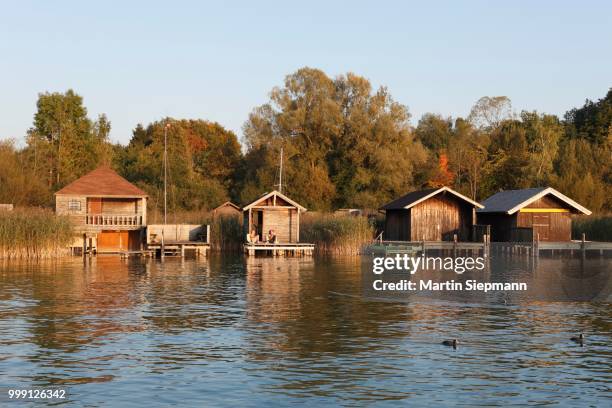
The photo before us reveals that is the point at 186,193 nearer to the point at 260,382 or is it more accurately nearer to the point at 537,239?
the point at 537,239

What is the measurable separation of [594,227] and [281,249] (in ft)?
89.1

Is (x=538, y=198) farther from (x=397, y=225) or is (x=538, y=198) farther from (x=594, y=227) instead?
(x=397, y=225)

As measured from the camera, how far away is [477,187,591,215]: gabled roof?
210 ft

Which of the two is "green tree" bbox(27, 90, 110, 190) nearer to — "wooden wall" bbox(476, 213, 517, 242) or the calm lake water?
"wooden wall" bbox(476, 213, 517, 242)

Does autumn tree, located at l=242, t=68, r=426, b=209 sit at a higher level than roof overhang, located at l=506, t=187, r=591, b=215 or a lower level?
higher

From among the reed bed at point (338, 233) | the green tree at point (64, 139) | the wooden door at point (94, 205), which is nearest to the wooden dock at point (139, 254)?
the wooden door at point (94, 205)

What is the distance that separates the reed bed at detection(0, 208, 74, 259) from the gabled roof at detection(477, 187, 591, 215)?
1296 inches

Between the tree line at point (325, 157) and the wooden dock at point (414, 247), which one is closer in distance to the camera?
the wooden dock at point (414, 247)

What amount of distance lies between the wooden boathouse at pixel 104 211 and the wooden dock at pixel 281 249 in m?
8.24

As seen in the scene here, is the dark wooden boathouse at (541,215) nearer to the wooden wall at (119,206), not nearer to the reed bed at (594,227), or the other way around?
the reed bed at (594,227)

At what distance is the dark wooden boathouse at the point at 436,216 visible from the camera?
65.9 meters

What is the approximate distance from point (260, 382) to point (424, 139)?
3775 inches

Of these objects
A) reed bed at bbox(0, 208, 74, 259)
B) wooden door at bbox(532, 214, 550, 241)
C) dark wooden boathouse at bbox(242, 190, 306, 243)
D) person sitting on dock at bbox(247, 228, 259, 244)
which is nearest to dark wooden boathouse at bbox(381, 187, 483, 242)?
wooden door at bbox(532, 214, 550, 241)

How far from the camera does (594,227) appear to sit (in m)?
71.0
